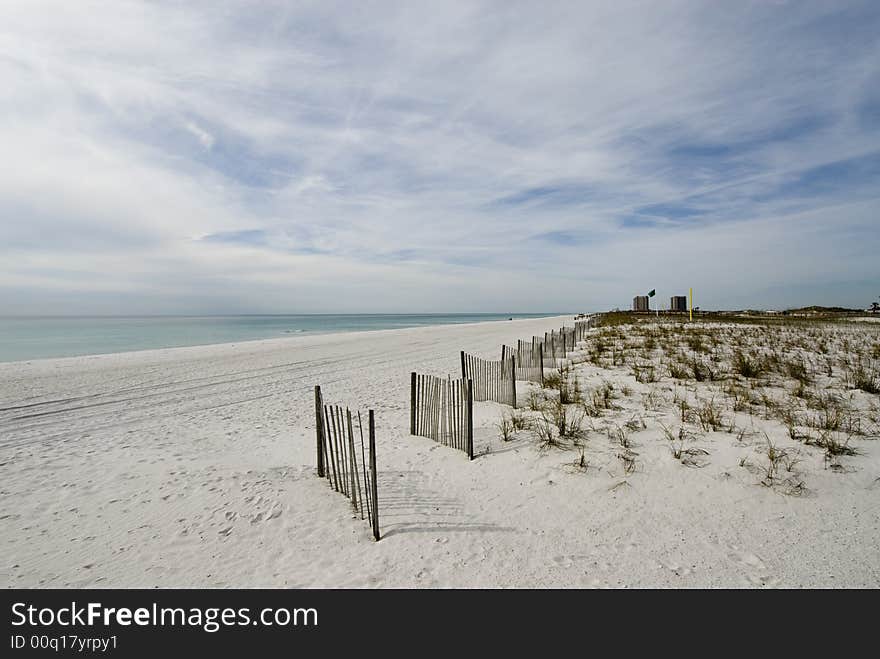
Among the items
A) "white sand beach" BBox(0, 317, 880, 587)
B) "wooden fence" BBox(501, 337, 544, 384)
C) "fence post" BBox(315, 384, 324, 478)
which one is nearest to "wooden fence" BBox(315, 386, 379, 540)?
"fence post" BBox(315, 384, 324, 478)

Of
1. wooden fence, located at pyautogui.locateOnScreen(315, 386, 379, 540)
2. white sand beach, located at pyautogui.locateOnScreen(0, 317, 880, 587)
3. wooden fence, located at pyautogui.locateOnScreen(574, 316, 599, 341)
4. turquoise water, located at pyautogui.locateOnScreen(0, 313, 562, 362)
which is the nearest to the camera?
white sand beach, located at pyautogui.locateOnScreen(0, 317, 880, 587)

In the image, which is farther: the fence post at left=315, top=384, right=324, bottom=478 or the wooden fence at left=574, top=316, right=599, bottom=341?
the wooden fence at left=574, top=316, right=599, bottom=341

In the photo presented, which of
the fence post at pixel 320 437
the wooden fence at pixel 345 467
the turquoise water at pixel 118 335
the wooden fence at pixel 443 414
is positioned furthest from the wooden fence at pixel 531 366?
the turquoise water at pixel 118 335

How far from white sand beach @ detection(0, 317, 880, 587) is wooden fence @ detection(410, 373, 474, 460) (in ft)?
0.81

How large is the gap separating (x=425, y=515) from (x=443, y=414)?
2116mm

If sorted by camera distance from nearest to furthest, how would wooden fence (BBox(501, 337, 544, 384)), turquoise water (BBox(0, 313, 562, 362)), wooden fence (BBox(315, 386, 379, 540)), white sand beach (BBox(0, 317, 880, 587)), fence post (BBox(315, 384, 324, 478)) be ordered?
1. white sand beach (BBox(0, 317, 880, 587))
2. wooden fence (BBox(315, 386, 379, 540))
3. fence post (BBox(315, 384, 324, 478))
4. wooden fence (BBox(501, 337, 544, 384))
5. turquoise water (BBox(0, 313, 562, 362))

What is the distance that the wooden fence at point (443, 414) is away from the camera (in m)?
5.73

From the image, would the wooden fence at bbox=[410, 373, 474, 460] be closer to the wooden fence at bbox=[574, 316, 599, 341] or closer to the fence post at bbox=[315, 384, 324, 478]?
the fence post at bbox=[315, 384, 324, 478]

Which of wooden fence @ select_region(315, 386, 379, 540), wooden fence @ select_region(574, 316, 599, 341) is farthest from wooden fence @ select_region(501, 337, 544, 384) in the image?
wooden fence @ select_region(574, 316, 599, 341)

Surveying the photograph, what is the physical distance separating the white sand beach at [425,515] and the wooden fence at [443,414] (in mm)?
248

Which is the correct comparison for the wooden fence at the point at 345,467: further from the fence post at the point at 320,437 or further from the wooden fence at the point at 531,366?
the wooden fence at the point at 531,366

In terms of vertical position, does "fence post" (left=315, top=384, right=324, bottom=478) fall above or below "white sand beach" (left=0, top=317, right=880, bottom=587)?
above

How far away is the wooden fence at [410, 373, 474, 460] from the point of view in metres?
5.73

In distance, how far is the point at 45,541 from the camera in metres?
3.71
